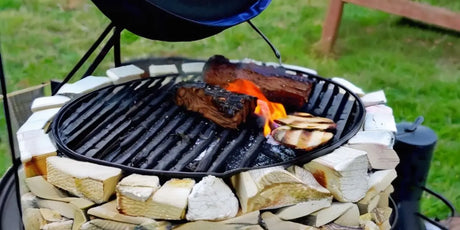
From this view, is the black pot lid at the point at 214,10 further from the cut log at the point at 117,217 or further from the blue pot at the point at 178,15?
the cut log at the point at 117,217

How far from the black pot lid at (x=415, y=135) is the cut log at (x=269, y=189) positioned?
619 millimetres

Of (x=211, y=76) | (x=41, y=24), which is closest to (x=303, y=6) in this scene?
(x=41, y=24)

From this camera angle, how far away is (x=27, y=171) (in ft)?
5.01

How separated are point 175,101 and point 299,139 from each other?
50cm

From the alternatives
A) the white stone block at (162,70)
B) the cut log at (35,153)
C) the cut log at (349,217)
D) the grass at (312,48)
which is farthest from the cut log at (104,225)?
the grass at (312,48)

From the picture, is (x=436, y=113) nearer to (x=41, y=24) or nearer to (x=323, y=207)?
(x=323, y=207)

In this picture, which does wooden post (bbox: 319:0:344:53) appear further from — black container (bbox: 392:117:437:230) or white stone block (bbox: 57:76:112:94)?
white stone block (bbox: 57:76:112:94)

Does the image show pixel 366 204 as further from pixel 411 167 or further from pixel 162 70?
pixel 162 70

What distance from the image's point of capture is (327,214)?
1.51 metres

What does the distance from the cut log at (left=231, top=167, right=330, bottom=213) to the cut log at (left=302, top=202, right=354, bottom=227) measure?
0.07m

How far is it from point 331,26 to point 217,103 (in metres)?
2.41

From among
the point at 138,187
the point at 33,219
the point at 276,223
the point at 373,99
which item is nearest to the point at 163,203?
the point at 138,187

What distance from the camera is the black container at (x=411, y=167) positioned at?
1927 mm

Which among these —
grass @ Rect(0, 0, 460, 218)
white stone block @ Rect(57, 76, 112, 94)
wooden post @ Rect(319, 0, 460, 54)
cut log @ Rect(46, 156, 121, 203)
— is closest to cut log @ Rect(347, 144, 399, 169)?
cut log @ Rect(46, 156, 121, 203)
